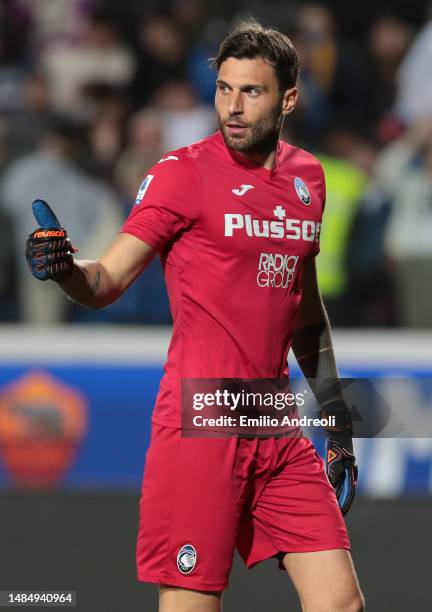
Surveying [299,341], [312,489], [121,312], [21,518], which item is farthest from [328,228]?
[312,489]

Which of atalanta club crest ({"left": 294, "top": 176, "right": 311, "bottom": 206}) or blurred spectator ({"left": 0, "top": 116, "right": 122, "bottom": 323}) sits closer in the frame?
atalanta club crest ({"left": 294, "top": 176, "right": 311, "bottom": 206})

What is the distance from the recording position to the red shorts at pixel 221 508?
3.46 meters

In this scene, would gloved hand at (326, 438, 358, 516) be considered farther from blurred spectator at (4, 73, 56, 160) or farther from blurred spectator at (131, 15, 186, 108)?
blurred spectator at (131, 15, 186, 108)

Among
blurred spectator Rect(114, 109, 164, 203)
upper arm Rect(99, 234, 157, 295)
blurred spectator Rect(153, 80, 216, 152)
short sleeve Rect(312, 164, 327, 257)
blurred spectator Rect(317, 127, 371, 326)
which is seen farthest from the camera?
blurred spectator Rect(153, 80, 216, 152)

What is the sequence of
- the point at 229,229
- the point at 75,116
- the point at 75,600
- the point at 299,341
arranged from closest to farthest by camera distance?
the point at 229,229 → the point at 299,341 → the point at 75,600 → the point at 75,116

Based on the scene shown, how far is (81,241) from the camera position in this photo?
725 centimetres

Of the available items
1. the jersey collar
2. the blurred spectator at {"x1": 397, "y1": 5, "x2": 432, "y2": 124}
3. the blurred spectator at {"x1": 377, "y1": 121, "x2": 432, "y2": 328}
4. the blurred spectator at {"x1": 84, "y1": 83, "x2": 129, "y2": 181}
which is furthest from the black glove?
the blurred spectator at {"x1": 397, "y1": 5, "x2": 432, "y2": 124}

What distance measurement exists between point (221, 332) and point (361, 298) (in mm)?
3743

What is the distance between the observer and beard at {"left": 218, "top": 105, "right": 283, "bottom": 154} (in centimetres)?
Answer: 354

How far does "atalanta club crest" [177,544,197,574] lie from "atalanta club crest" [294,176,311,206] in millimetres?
1053

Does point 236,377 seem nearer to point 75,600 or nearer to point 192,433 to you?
point 192,433

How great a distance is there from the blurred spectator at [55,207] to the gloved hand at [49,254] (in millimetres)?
4031

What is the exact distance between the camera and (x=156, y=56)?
8203 mm

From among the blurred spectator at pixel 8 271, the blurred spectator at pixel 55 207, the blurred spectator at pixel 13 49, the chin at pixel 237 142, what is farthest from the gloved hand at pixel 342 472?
the blurred spectator at pixel 13 49
